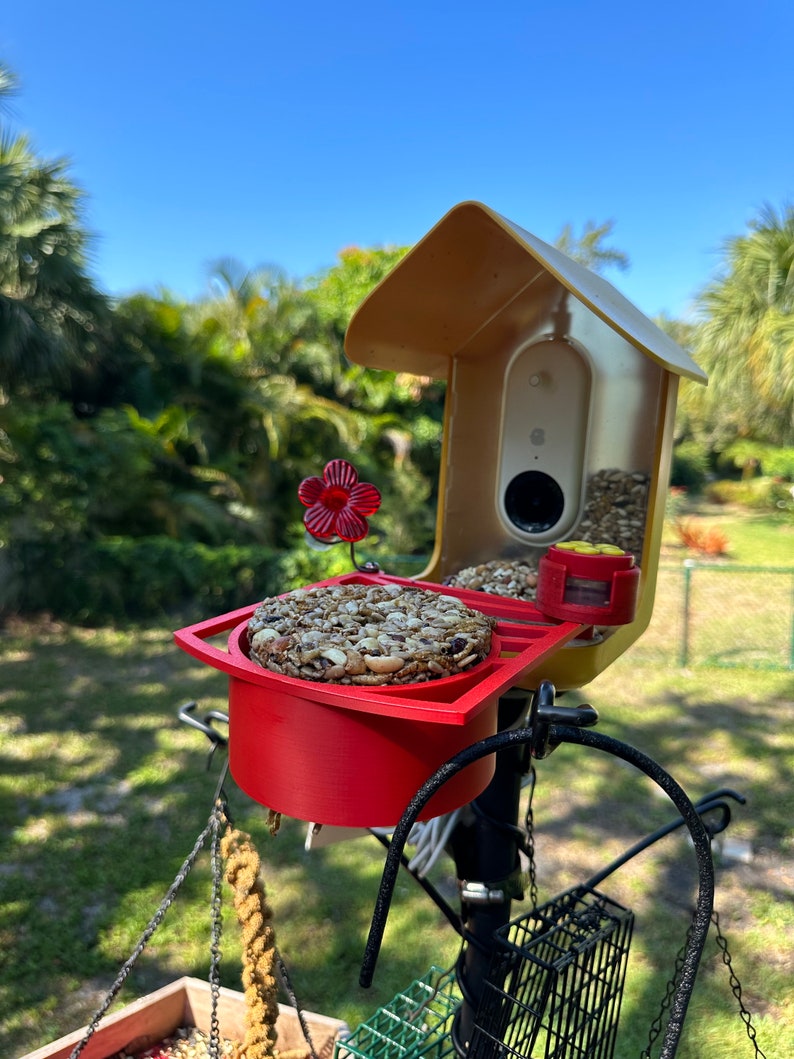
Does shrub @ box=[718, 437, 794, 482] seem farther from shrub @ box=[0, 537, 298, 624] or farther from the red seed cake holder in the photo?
the red seed cake holder

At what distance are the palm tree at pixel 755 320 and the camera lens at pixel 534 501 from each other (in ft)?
32.7

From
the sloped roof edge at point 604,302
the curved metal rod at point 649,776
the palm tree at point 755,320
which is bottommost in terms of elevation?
the curved metal rod at point 649,776

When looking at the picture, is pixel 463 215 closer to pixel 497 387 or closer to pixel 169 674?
pixel 497 387

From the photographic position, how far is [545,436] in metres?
2.09

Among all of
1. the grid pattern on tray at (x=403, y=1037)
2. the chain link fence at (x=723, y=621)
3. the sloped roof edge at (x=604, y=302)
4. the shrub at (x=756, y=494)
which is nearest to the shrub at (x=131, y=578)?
the chain link fence at (x=723, y=621)

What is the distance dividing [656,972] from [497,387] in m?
2.47

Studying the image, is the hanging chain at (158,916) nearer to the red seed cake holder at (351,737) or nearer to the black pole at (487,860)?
the red seed cake holder at (351,737)

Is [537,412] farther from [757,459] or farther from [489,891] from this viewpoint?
[757,459]

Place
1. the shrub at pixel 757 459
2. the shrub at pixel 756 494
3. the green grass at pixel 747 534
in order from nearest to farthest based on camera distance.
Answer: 1. the green grass at pixel 747 534
2. the shrub at pixel 756 494
3. the shrub at pixel 757 459

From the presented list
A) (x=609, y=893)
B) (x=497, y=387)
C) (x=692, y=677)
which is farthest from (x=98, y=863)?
(x=692, y=677)

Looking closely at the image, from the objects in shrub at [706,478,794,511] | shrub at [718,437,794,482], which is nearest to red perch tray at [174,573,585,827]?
shrub at [706,478,794,511]

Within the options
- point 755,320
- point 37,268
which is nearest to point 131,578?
point 37,268

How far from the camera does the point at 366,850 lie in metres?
3.87

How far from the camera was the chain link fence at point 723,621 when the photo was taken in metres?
6.83
